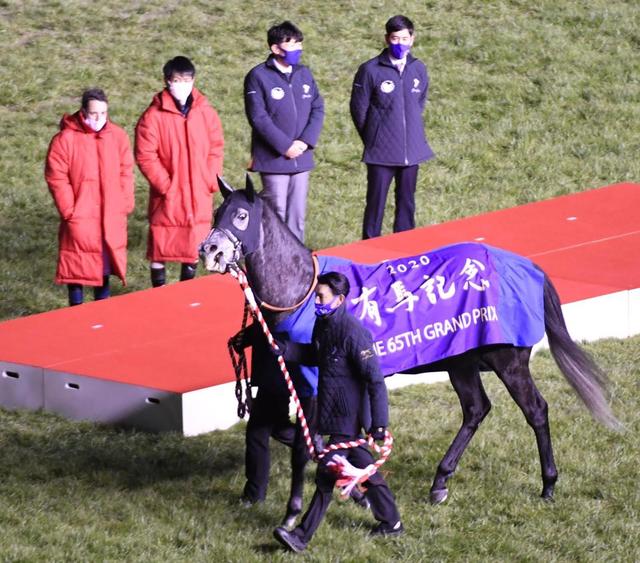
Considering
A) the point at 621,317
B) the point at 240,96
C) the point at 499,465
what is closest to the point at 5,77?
the point at 240,96

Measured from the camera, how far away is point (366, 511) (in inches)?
321

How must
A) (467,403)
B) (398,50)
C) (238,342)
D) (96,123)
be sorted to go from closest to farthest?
(238,342), (467,403), (96,123), (398,50)

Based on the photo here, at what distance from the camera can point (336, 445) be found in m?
7.52

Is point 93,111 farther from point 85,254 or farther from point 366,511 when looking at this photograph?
point 366,511

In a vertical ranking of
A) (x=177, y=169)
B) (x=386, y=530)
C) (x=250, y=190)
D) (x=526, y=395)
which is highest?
(x=250, y=190)

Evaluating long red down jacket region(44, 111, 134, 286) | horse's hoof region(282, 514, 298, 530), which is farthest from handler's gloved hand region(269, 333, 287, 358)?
long red down jacket region(44, 111, 134, 286)

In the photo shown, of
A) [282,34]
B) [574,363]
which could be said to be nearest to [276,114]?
[282,34]

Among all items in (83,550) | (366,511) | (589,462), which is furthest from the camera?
(589,462)

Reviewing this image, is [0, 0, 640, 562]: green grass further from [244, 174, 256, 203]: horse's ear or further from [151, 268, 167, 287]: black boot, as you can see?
[244, 174, 256, 203]: horse's ear

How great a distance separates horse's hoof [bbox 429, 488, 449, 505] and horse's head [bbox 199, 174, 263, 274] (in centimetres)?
160

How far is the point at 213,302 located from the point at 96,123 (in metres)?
1.52

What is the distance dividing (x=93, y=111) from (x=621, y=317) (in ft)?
12.6

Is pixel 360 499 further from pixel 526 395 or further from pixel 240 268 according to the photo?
pixel 240 268

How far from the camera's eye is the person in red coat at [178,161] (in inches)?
474
